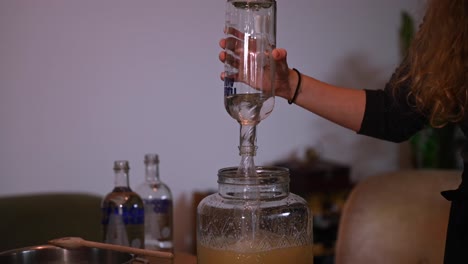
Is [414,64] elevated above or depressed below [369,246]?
above

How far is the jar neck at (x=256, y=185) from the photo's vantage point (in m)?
0.79

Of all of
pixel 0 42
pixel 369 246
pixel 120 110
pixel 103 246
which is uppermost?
pixel 0 42

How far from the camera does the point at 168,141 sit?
2.41 metres

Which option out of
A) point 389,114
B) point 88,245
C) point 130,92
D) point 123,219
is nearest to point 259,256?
point 88,245

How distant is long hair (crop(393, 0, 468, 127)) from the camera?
1.17 metres

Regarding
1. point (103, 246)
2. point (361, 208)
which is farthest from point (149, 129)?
point (103, 246)

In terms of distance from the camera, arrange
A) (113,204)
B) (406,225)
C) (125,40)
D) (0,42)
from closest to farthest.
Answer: (113,204)
(406,225)
(0,42)
(125,40)

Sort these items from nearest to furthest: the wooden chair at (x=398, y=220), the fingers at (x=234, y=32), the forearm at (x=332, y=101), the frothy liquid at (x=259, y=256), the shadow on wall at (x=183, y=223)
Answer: the frothy liquid at (x=259, y=256)
the fingers at (x=234, y=32)
the forearm at (x=332, y=101)
the wooden chair at (x=398, y=220)
the shadow on wall at (x=183, y=223)

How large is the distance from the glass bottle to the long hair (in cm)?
43

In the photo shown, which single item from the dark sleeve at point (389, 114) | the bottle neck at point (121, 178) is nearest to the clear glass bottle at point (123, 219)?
the bottle neck at point (121, 178)

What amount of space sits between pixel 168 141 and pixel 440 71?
1.41 meters

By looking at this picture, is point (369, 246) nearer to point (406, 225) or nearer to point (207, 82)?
point (406, 225)

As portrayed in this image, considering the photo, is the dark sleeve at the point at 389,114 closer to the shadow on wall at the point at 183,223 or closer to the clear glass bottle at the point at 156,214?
the clear glass bottle at the point at 156,214

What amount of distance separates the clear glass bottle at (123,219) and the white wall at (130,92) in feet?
3.70
